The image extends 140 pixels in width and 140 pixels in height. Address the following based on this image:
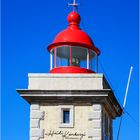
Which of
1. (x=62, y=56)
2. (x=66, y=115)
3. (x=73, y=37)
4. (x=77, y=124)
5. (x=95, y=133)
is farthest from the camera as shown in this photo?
(x=62, y=56)

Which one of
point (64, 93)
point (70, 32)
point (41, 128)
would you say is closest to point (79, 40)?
point (70, 32)

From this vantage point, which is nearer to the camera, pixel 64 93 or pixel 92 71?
pixel 64 93

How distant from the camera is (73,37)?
19.1m

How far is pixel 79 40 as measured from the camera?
1906cm

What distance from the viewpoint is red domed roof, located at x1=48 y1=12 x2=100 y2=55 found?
62.4 feet

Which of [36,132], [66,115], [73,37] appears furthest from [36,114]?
Answer: [73,37]

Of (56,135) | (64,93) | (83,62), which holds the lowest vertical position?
(56,135)

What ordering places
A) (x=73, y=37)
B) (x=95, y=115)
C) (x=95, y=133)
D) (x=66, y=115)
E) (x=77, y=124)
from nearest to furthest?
(x=95, y=133) < (x=95, y=115) < (x=77, y=124) < (x=66, y=115) < (x=73, y=37)

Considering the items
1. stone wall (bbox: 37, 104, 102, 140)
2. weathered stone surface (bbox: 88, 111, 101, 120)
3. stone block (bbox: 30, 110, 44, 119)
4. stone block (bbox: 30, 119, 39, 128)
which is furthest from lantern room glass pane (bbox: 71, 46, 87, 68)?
stone block (bbox: 30, 119, 39, 128)

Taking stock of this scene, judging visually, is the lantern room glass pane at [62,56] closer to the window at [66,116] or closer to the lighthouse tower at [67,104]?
the lighthouse tower at [67,104]

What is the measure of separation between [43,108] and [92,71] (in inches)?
97.2

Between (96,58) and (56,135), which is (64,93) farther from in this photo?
(96,58)

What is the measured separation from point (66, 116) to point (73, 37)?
115 inches

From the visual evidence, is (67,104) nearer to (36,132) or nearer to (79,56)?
(36,132)
